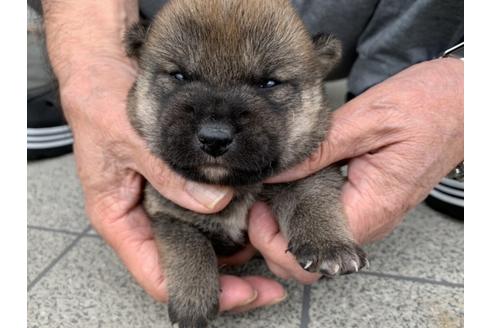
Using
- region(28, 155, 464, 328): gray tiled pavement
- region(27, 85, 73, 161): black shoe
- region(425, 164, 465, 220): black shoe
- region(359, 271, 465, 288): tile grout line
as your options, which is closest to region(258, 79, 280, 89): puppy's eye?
region(28, 155, 464, 328): gray tiled pavement

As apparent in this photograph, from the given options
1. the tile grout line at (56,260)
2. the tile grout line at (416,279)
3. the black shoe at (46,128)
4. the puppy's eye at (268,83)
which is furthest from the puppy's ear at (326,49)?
the black shoe at (46,128)

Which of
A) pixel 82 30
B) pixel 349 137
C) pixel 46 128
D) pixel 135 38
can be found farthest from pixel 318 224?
pixel 46 128

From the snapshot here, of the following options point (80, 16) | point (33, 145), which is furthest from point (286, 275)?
point (33, 145)

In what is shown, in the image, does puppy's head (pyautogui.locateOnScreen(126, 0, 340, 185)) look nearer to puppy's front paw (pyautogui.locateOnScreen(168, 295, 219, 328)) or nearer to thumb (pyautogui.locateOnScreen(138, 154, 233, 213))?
thumb (pyautogui.locateOnScreen(138, 154, 233, 213))

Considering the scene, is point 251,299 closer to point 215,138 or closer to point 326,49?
point 215,138

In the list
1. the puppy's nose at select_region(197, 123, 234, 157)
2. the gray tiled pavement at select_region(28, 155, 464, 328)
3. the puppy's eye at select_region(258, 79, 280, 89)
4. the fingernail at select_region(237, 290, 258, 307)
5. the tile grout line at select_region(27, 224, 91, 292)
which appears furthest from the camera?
the tile grout line at select_region(27, 224, 91, 292)

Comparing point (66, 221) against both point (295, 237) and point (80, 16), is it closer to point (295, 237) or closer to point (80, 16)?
point (80, 16)

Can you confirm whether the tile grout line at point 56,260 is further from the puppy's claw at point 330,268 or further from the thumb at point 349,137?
the puppy's claw at point 330,268
